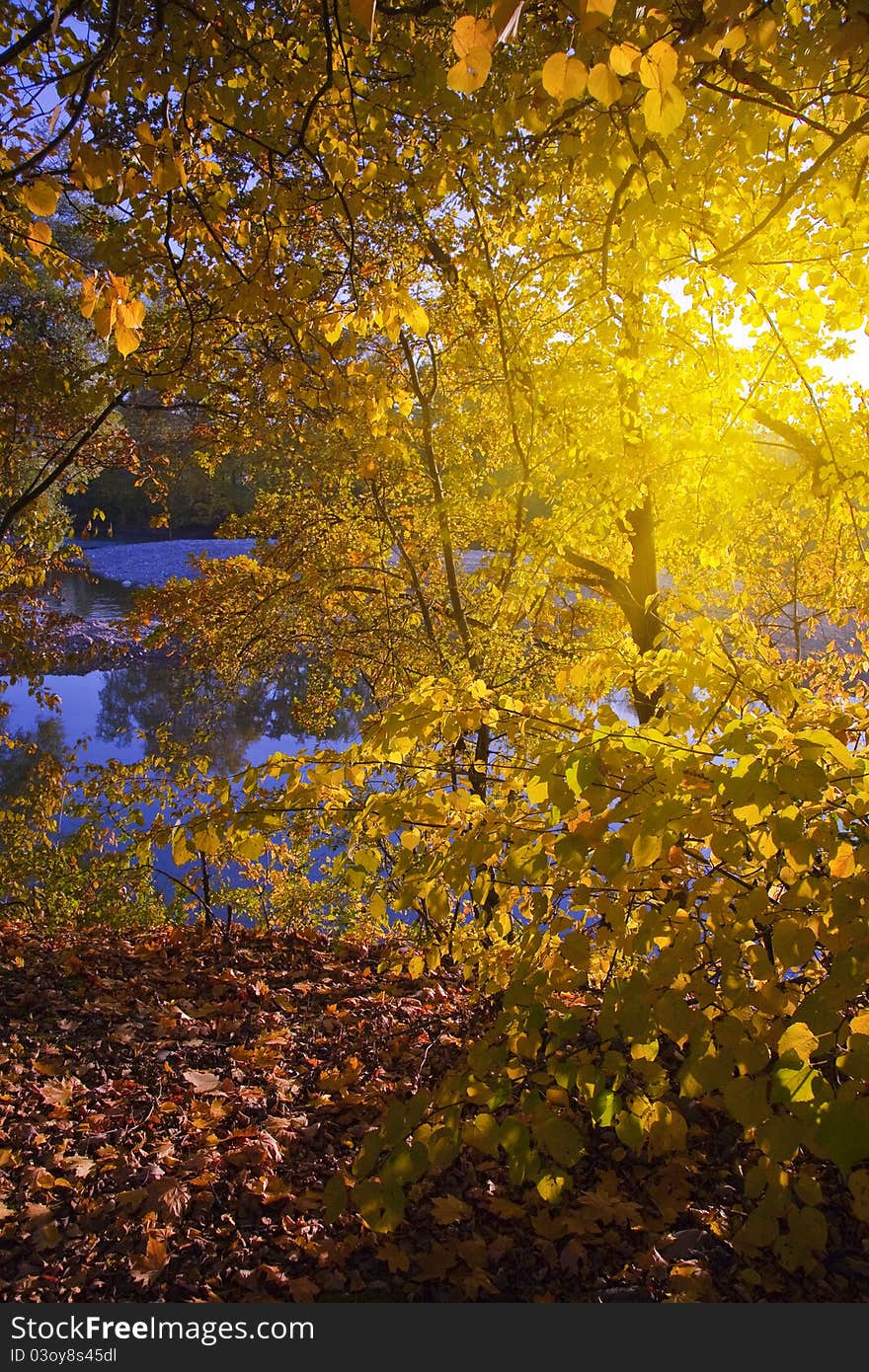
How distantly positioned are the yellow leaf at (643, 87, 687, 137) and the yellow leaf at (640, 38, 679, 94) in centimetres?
1

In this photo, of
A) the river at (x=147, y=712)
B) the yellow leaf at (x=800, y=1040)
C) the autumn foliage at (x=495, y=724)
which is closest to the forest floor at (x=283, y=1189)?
the autumn foliage at (x=495, y=724)

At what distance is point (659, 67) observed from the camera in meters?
1.59

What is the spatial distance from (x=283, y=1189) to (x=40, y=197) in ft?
11.6

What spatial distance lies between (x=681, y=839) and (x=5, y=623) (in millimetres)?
6627

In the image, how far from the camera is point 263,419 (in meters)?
6.40

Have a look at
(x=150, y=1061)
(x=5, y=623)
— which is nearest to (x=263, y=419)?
(x=5, y=623)

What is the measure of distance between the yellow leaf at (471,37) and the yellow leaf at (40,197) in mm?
1327

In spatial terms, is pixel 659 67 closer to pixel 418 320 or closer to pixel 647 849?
pixel 418 320

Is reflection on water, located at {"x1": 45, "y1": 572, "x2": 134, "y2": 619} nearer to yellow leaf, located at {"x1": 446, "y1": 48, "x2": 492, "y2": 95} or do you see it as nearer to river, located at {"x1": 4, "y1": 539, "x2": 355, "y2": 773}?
river, located at {"x1": 4, "y1": 539, "x2": 355, "y2": 773}

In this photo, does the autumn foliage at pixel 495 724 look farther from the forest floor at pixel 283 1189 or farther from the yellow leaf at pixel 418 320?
the yellow leaf at pixel 418 320

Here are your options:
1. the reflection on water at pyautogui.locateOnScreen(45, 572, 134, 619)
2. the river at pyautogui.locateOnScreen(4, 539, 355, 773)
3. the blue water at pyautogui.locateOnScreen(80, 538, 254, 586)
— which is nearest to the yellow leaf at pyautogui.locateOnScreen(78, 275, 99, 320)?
the river at pyautogui.locateOnScreen(4, 539, 355, 773)

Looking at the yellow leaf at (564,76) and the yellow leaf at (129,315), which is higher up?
the yellow leaf at (564,76)

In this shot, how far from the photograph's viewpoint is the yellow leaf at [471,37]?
4.62 feet

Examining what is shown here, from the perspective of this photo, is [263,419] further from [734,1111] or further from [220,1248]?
[734,1111]
